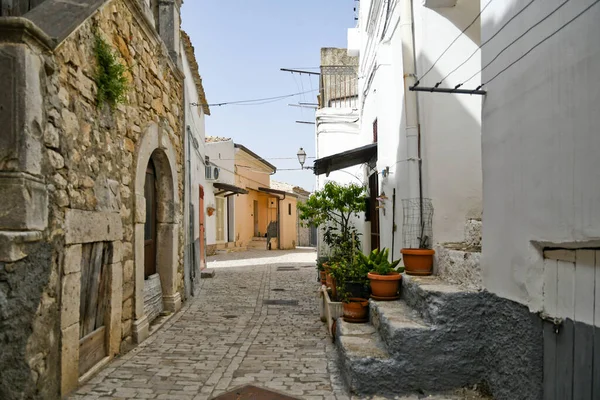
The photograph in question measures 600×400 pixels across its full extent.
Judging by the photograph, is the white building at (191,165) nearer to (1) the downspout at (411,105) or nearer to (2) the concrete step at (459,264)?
(1) the downspout at (411,105)

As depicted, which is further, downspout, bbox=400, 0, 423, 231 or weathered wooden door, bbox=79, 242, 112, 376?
downspout, bbox=400, 0, 423, 231

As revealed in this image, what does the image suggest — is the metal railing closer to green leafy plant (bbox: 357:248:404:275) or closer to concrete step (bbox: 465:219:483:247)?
green leafy plant (bbox: 357:248:404:275)

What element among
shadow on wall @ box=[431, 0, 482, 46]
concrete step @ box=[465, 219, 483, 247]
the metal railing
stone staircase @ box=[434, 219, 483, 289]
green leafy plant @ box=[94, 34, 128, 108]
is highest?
the metal railing

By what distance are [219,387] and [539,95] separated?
3.43 m

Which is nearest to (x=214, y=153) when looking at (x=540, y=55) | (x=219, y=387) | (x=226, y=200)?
(x=226, y=200)

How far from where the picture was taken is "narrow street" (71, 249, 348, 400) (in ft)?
12.3

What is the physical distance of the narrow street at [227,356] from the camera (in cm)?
375

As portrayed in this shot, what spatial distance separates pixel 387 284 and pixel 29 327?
126 inches

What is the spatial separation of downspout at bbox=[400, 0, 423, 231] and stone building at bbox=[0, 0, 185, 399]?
10.7 ft

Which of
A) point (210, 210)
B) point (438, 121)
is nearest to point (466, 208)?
point (438, 121)

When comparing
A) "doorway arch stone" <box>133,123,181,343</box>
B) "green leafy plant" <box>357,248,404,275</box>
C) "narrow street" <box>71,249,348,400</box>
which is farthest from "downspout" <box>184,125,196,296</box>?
"green leafy plant" <box>357,248,404,275</box>

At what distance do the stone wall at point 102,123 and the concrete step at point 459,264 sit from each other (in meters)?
3.41

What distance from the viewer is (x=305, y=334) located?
5660 millimetres

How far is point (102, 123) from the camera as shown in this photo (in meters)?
4.20
